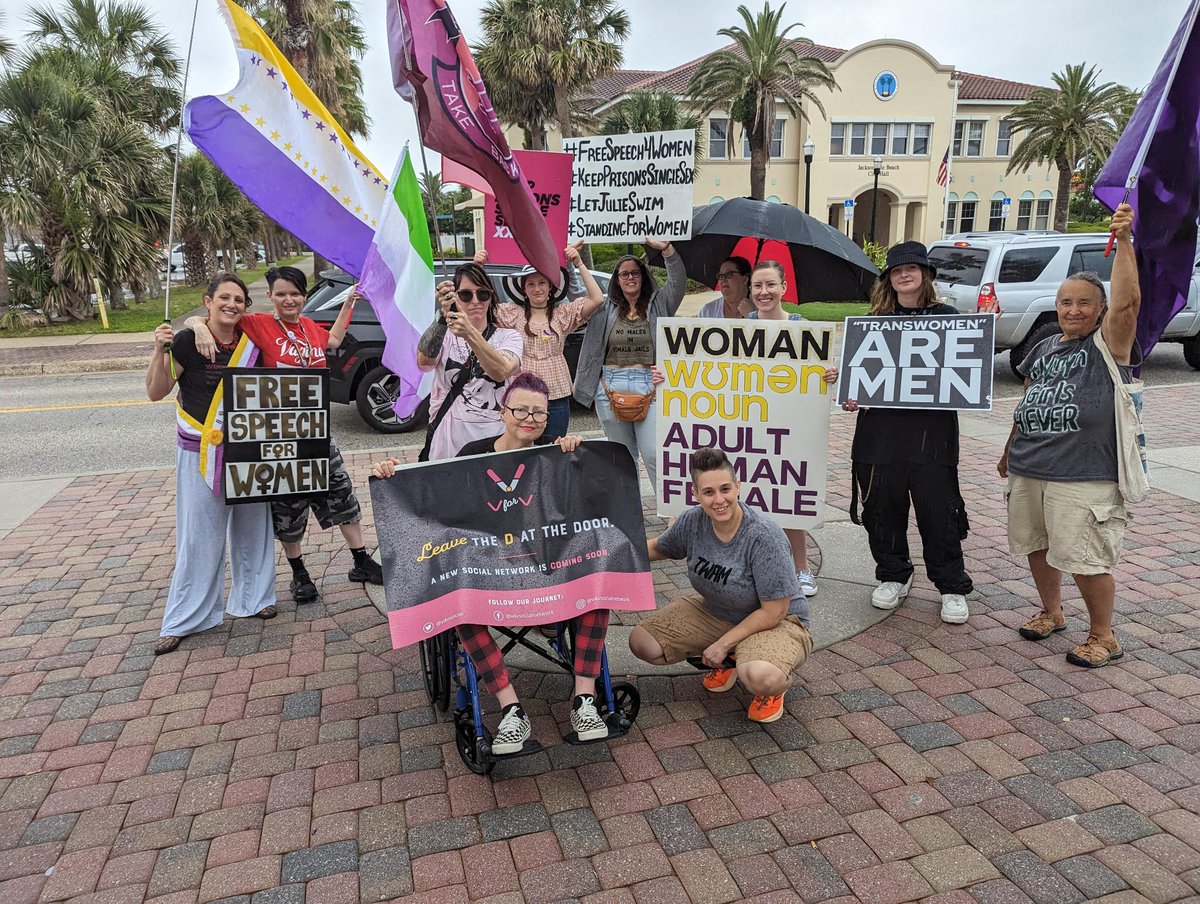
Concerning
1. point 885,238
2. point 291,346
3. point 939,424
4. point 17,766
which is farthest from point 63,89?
point 885,238

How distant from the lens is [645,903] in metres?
2.58

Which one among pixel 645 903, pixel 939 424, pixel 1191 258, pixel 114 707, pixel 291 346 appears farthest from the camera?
pixel 291 346

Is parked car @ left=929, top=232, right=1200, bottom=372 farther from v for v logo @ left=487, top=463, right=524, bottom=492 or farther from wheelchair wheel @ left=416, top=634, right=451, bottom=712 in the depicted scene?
wheelchair wheel @ left=416, top=634, right=451, bottom=712

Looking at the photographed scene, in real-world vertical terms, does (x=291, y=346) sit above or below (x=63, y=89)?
below

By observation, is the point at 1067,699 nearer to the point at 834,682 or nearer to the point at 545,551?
the point at 834,682

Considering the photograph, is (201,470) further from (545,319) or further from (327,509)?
(545,319)

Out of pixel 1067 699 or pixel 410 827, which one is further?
pixel 1067 699

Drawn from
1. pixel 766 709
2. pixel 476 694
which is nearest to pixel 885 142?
pixel 766 709

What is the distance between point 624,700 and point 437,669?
2.74 feet

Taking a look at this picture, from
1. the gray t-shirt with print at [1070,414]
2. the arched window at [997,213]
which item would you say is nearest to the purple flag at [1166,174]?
the gray t-shirt with print at [1070,414]

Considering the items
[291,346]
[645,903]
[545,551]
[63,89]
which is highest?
[63,89]

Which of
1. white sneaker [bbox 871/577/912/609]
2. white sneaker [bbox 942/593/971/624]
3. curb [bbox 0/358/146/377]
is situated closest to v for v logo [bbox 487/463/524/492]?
white sneaker [bbox 871/577/912/609]

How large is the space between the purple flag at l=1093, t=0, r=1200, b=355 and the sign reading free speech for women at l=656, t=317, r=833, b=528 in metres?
1.40

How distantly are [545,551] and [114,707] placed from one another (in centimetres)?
220
